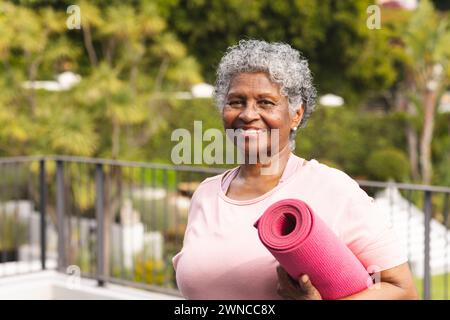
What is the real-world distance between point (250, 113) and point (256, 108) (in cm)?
2

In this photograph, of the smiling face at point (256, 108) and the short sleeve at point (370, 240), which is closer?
the short sleeve at point (370, 240)

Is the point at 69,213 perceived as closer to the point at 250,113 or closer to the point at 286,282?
the point at 250,113

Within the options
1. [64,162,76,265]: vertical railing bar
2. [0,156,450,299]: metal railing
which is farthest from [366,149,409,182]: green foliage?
[64,162,76,265]: vertical railing bar

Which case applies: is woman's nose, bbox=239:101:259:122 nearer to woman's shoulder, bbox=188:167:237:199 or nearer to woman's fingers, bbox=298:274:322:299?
woman's shoulder, bbox=188:167:237:199

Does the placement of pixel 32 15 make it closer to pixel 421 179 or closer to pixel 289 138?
pixel 421 179

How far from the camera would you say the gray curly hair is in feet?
5.82

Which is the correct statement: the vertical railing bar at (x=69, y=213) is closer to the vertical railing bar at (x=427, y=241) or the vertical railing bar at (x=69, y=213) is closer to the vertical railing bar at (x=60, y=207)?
the vertical railing bar at (x=60, y=207)

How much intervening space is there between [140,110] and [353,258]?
12913 millimetres

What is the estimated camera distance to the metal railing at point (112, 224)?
5.28m

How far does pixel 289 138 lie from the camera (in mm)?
1885

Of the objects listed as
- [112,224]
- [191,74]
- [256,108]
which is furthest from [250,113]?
[191,74]

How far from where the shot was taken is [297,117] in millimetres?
1868

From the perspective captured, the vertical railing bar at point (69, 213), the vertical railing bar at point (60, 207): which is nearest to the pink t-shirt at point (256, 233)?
the vertical railing bar at point (60, 207)
